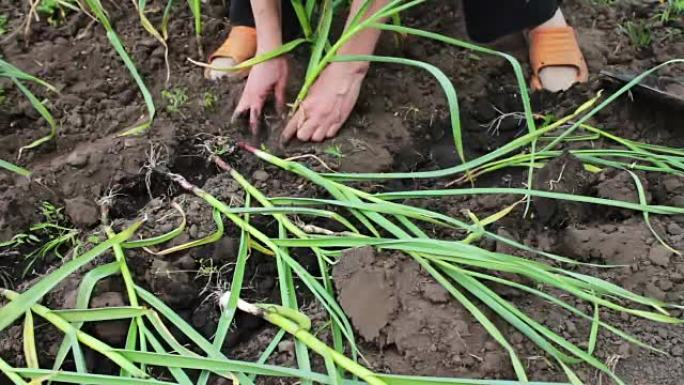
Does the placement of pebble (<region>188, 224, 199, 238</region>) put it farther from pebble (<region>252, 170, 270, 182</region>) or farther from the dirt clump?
the dirt clump

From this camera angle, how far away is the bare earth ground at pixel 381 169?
1052 mm

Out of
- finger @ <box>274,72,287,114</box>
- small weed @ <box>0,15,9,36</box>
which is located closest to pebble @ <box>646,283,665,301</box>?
finger @ <box>274,72,287,114</box>

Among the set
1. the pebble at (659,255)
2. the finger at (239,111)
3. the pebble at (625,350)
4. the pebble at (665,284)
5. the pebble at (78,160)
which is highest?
the finger at (239,111)

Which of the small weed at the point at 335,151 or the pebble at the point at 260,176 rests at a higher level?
the small weed at the point at 335,151

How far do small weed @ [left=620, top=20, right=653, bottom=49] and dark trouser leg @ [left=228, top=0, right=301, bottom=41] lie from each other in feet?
2.48

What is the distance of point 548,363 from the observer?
102 centimetres

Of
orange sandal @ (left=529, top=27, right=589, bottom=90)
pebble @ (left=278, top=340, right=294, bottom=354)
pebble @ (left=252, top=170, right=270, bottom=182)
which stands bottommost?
pebble @ (left=278, top=340, right=294, bottom=354)

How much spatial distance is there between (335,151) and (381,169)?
0.09m

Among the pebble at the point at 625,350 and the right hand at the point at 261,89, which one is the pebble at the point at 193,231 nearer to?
the right hand at the point at 261,89

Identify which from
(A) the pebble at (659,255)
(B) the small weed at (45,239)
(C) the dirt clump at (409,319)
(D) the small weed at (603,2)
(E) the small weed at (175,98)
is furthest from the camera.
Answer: (D) the small weed at (603,2)

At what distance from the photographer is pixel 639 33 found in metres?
1.62

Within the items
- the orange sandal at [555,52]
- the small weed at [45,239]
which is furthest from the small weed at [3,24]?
the orange sandal at [555,52]

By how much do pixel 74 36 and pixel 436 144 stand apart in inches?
34.7

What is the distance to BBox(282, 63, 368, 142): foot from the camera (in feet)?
4.60
